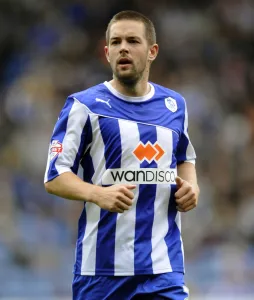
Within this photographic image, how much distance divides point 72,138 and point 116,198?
0.48 m

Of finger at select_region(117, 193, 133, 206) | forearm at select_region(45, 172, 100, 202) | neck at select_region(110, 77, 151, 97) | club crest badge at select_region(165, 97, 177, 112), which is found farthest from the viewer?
club crest badge at select_region(165, 97, 177, 112)

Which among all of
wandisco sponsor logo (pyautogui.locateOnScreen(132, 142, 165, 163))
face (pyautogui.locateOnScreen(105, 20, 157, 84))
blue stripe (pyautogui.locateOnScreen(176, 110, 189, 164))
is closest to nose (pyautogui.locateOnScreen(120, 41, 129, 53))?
face (pyautogui.locateOnScreen(105, 20, 157, 84))

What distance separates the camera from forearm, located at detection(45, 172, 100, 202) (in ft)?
14.3

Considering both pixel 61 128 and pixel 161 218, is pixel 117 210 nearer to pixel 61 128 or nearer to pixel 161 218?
pixel 161 218

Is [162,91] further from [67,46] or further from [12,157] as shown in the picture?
[67,46]

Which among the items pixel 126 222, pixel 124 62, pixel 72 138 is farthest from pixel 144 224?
pixel 124 62

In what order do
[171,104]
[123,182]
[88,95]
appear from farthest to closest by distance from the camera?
[171,104], [88,95], [123,182]

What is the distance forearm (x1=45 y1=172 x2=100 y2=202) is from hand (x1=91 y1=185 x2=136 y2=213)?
71 mm

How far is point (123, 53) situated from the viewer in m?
4.61

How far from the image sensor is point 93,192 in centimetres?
432

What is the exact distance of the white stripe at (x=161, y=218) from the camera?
14.9 ft

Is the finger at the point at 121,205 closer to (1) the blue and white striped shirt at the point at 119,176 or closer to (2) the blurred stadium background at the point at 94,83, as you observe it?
(1) the blue and white striped shirt at the point at 119,176

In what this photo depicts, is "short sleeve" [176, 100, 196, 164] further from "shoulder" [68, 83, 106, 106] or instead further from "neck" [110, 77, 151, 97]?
"shoulder" [68, 83, 106, 106]

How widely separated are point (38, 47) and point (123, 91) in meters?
7.50
